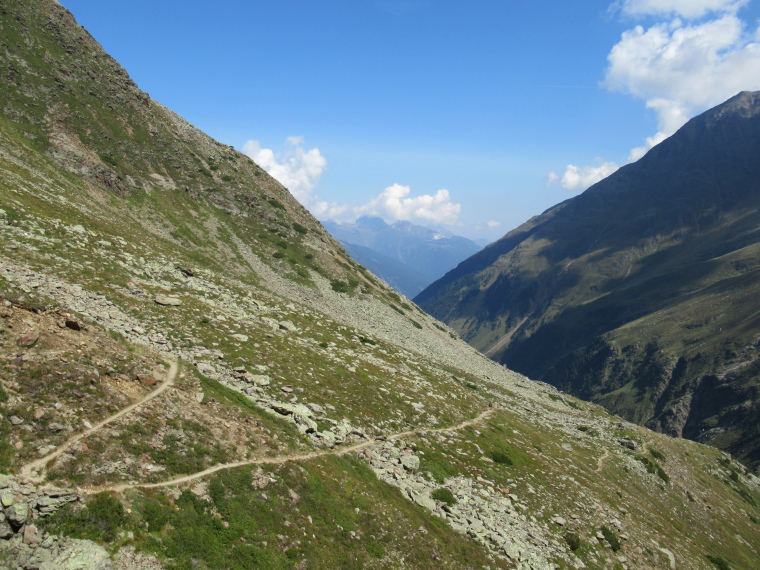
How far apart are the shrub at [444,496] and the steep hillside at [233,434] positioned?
82 mm

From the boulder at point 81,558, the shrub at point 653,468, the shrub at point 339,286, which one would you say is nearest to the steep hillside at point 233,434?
the boulder at point 81,558

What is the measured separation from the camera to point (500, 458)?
33.6 metres

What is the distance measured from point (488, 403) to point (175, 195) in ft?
216

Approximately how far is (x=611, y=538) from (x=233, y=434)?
2846cm

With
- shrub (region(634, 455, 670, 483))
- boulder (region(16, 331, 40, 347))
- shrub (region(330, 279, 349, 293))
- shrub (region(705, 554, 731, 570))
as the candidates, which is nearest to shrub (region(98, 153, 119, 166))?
shrub (region(330, 279, 349, 293))

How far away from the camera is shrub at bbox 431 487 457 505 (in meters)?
25.2

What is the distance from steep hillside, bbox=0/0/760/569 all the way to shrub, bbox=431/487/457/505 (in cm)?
8

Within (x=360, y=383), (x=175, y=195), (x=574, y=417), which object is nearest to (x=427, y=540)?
(x=360, y=383)

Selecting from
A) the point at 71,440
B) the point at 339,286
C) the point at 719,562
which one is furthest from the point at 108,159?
the point at 719,562

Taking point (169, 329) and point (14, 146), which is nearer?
point (169, 329)

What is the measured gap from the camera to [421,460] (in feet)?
91.9

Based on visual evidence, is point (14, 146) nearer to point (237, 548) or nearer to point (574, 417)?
point (237, 548)

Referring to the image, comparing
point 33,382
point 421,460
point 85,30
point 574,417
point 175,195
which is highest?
point 85,30

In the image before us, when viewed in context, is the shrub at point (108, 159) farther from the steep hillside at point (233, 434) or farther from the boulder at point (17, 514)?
the boulder at point (17, 514)
